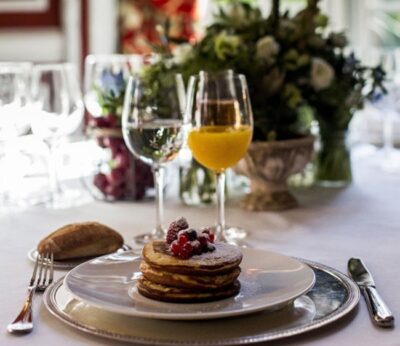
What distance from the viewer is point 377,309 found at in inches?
37.4

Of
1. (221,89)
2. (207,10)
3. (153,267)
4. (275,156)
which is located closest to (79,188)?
(275,156)

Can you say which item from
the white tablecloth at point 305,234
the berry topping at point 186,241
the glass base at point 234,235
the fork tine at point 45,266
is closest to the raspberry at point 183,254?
the berry topping at point 186,241

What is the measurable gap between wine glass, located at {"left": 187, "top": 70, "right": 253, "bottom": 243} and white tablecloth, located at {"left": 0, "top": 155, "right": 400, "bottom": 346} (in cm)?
14

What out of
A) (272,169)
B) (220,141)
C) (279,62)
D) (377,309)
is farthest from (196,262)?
(279,62)

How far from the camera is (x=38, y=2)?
150 inches

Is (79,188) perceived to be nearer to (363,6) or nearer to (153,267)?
(153,267)

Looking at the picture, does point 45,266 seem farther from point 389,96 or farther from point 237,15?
point 389,96

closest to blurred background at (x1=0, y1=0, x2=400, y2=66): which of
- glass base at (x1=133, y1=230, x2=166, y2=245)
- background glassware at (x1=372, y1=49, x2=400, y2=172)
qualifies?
background glassware at (x1=372, y1=49, x2=400, y2=172)

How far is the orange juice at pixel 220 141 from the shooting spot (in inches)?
55.1

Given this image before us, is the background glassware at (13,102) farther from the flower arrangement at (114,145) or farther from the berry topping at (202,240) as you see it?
the berry topping at (202,240)

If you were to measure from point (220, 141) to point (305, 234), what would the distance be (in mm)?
209

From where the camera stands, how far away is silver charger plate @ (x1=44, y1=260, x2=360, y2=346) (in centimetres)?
85

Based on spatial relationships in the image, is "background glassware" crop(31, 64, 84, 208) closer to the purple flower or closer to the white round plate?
the purple flower

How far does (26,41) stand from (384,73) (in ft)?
7.69
